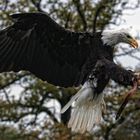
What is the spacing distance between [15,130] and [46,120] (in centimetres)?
100

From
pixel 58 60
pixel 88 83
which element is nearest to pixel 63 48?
pixel 58 60

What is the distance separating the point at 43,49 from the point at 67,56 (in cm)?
31

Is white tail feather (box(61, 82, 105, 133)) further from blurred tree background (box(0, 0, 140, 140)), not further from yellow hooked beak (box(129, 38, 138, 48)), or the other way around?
blurred tree background (box(0, 0, 140, 140))

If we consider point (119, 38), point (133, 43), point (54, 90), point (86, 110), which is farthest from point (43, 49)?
point (54, 90)

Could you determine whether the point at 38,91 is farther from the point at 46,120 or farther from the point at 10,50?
the point at 10,50

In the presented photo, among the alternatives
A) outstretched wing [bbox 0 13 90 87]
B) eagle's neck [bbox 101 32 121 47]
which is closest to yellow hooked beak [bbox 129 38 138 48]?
eagle's neck [bbox 101 32 121 47]

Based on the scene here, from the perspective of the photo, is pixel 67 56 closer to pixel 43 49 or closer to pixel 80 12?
pixel 43 49

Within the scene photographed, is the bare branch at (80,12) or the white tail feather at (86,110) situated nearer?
the white tail feather at (86,110)

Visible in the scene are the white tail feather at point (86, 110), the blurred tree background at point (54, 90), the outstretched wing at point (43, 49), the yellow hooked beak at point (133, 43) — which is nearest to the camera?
the yellow hooked beak at point (133, 43)

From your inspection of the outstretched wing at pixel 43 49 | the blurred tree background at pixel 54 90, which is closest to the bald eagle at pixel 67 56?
the outstretched wing at pixel 43 49

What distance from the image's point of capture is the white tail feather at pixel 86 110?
26.9ft

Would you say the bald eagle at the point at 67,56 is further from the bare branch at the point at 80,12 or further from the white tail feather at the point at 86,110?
the bare branch at the point at 80,12

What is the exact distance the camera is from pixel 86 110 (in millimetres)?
8328

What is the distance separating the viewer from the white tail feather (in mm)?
8195
